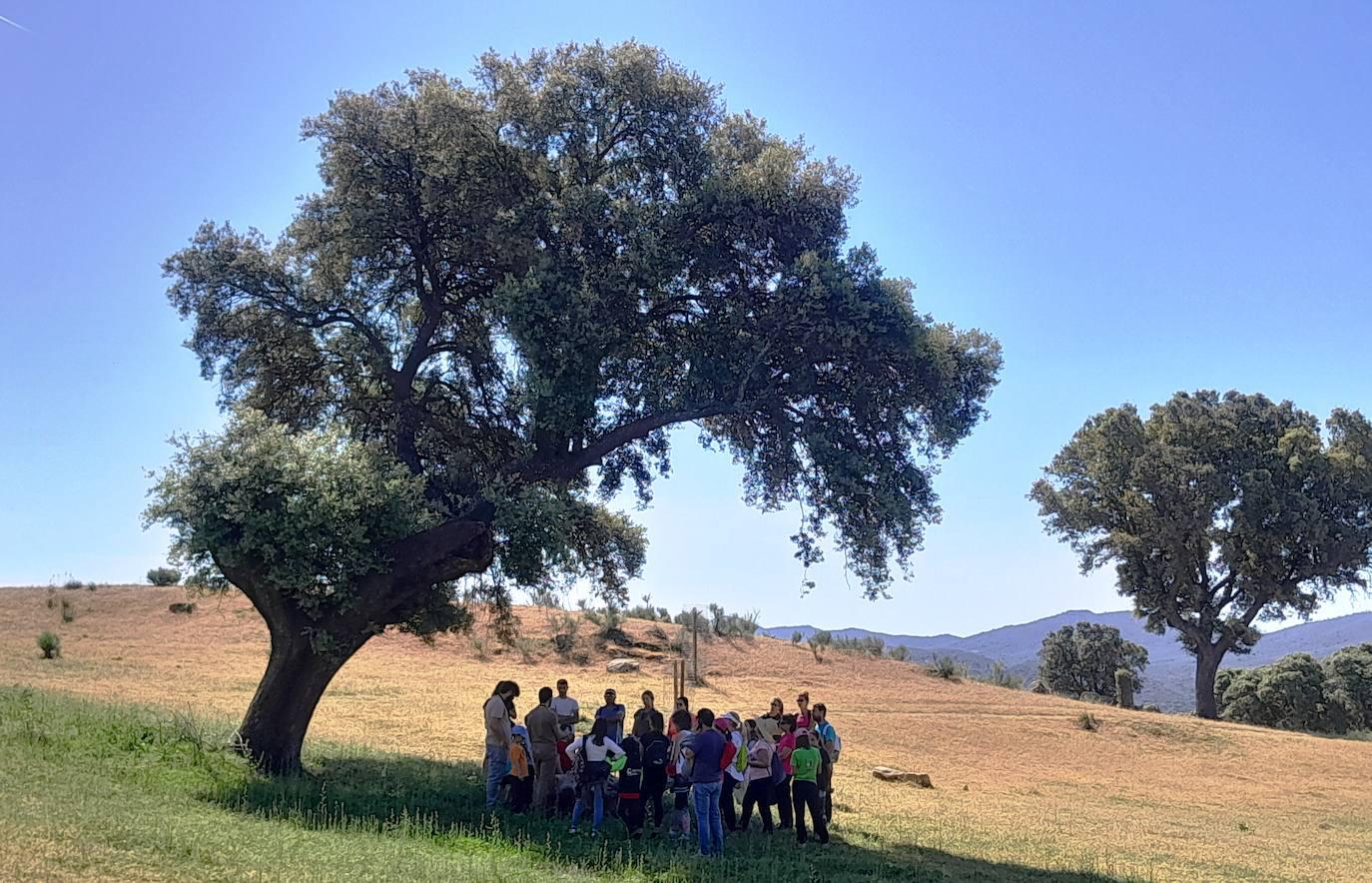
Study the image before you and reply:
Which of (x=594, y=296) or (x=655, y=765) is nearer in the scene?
(x=655, y=765)

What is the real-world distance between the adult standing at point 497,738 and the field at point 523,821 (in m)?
0.45

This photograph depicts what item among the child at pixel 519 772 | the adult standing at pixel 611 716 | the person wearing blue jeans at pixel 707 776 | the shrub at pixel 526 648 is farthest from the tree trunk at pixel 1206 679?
the child at pixel 519 772

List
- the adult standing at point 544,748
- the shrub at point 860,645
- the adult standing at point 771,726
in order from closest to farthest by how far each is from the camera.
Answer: the adult standing at point 544,748 < the adult standing at point 771,726 < the shrub at point 860,645

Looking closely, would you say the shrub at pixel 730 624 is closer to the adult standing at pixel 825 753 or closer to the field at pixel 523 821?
the field at pixel 523 821

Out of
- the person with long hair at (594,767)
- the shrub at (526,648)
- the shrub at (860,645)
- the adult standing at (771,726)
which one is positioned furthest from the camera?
the shrub at (860,645)

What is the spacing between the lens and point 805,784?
1427cm

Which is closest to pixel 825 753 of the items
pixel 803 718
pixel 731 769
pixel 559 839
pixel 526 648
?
pixel 803 718

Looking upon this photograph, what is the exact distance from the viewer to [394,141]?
17766 mm

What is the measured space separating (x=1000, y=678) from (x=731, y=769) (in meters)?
42.6

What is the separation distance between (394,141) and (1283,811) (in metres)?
25.0

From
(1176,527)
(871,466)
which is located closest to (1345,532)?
(1176,527)

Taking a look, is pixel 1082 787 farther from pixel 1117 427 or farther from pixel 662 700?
pixel 1117 427

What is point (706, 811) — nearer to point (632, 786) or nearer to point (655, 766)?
point (655, 766)

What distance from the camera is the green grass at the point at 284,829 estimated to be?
9398 mm
